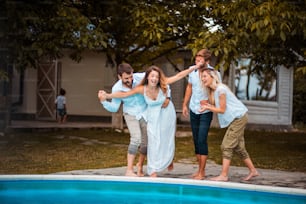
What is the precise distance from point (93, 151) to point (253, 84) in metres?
5.18

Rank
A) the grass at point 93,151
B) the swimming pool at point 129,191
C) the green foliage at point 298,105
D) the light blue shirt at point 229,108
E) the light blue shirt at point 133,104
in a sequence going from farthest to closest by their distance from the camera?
the green foliage at point 298,105, the grass at point 93,151, the light blue shirt at point 133,104, the light blue shirt at point 229,108, the swimming pool at point 129,191

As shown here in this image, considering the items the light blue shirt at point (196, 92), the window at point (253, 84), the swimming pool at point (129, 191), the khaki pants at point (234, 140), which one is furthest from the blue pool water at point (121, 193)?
the window at point (253, 84)

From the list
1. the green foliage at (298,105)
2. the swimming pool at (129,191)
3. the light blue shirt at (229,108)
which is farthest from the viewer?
the green foliage at (298,105)

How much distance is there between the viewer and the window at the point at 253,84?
955 cm

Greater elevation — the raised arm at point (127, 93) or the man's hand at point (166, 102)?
the raised arm at point (127, 93)

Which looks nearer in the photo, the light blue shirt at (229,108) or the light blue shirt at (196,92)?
the light blue shirt at (229,108)

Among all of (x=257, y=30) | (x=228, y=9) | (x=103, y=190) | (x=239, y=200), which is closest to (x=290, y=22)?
(x=257, y=30)

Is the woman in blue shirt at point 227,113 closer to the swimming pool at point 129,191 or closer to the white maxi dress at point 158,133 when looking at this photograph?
the white maxi dress at point 158,133

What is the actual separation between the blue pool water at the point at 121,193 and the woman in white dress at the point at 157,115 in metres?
0.41

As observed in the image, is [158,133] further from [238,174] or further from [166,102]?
[238,174]

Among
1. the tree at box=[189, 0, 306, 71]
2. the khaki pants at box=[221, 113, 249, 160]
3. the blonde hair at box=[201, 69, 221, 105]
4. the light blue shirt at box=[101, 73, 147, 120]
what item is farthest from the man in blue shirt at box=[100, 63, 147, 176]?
the tree at box=[189, 0, 306, 71]

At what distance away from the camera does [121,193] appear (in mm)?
3146

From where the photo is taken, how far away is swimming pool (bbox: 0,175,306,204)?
9.52 ft

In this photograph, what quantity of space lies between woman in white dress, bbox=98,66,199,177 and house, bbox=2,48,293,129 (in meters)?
6.10
